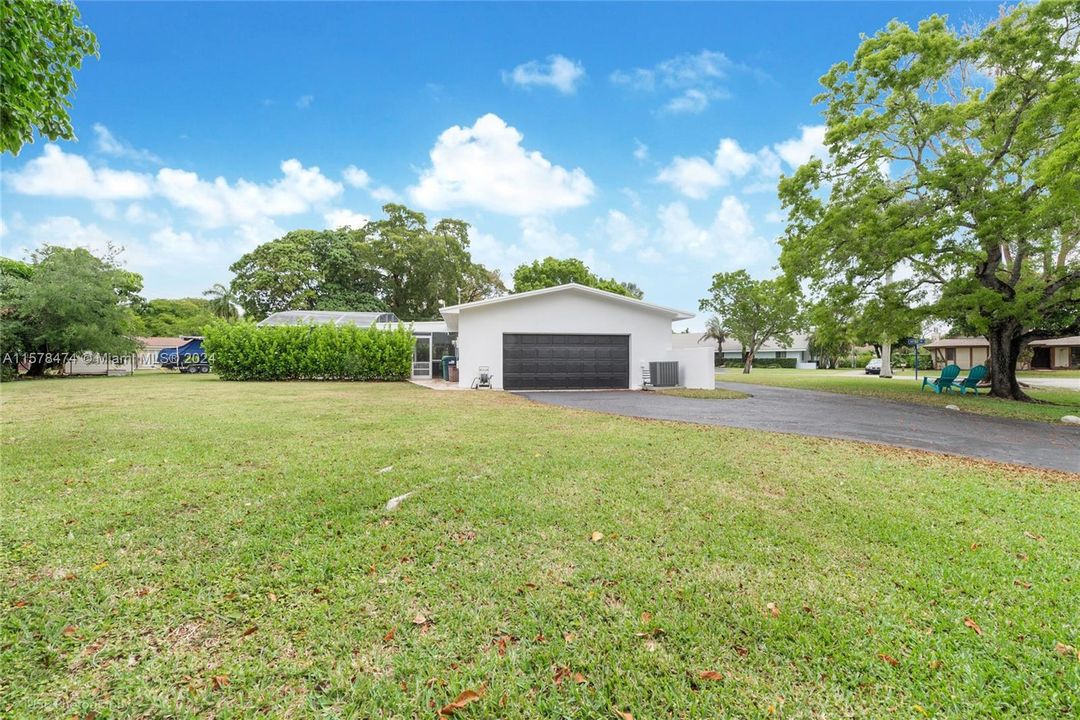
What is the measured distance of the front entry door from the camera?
21.5 m

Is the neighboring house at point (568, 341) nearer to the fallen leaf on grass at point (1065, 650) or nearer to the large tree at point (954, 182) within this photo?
the large tree at point (954, 182)

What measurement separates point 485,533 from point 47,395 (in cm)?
1656

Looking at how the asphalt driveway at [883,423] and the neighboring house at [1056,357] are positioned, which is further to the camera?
the neighboring house at [1056,357]

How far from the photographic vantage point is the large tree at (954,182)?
444 inches

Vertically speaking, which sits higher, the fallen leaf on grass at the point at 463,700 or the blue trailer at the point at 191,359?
the blue trailer at the point at 191,359

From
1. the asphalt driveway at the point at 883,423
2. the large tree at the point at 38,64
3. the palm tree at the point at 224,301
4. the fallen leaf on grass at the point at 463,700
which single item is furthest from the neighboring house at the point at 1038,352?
the palm tree at the point at 224,301

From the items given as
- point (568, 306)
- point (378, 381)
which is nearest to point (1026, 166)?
point (568, 306)

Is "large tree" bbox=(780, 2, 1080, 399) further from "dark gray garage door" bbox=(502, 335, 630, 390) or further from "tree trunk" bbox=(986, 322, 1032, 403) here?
"dark gray garage door" bbox=(502, 335, 630, 390)

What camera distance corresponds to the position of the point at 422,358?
867 inches

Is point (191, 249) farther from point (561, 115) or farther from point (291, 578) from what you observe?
point (291, 578)

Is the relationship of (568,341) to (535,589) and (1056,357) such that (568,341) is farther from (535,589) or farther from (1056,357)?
(1056,357)

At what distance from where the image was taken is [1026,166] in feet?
40.6

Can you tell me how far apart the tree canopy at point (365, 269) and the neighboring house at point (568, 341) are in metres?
20.0

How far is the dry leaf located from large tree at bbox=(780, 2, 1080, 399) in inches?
477
